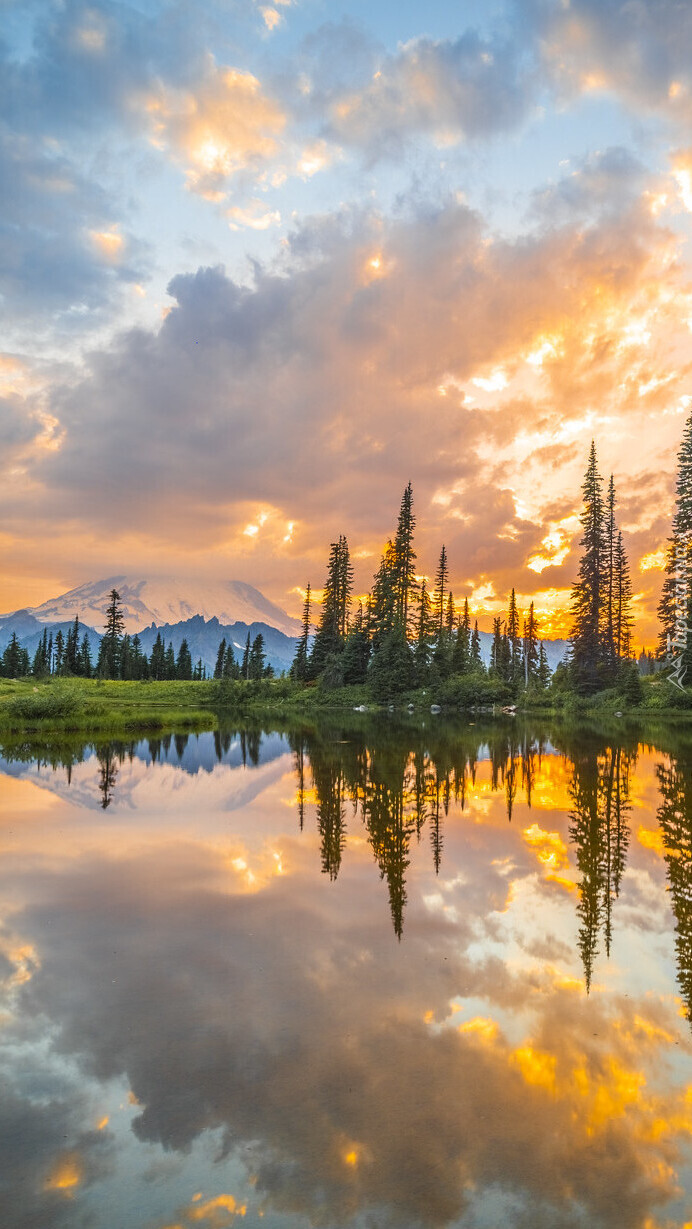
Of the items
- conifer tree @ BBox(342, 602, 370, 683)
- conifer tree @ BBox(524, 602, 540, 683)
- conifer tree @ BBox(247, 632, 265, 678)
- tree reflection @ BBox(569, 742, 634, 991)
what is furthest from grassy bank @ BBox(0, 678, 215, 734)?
conifer tree @ BBox(524, 602, 540, 683)

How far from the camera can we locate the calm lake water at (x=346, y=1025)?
14.9 ft

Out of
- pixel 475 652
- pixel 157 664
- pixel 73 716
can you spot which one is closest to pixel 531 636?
pixel 475 652

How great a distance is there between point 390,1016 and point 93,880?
22.6 ft

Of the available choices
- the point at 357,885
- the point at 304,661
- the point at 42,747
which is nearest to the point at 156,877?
the point at 357,885

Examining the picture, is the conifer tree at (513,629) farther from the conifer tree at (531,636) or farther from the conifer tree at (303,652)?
the conifer tree at (303,652)

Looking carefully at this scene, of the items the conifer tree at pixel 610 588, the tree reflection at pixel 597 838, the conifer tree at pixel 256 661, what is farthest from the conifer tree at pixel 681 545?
the conifer tree at pixel 256 661

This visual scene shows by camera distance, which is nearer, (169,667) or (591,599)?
(591,599)

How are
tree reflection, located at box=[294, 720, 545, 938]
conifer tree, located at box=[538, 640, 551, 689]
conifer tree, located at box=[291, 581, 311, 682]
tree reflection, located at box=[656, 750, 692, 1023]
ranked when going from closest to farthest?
tree reflection, located at box=[656, 750, 692, 1023] → tree reflection, located at box=[294, 720, 545, 938] → conifer tree, located at box=[291, 581, 311, 682] → conifer tree, located at box=[538, 640, 551, 689]

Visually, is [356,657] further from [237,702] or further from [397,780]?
[397,780]

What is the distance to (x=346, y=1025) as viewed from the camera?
6.59m

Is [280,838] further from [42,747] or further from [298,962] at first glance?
[42,747]

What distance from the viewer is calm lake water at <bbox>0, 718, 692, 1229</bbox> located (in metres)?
4.54

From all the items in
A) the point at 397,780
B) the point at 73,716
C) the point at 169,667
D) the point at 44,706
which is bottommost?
the point at 397,780

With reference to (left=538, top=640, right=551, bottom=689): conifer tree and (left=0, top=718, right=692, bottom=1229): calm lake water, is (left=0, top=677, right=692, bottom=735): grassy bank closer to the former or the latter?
(left=0, top=718, right=692, bottom=1229): calm lake water
